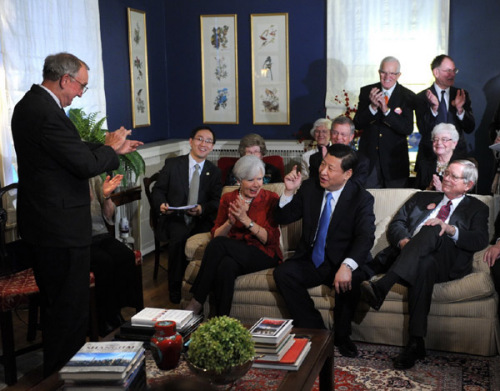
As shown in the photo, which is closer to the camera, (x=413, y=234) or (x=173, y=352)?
(x=173, y=352)

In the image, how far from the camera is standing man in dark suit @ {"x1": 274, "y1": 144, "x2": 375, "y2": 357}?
354cm

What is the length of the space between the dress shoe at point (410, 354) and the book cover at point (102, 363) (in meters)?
1.59

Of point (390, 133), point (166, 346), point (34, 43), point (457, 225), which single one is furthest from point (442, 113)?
point (166, 346)

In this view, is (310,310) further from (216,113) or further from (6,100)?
(216,113)

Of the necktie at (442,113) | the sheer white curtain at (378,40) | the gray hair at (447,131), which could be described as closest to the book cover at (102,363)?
the gray hair at (447,131)

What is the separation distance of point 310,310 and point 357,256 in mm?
400

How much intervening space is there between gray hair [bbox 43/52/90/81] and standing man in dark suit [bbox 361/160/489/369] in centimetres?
183

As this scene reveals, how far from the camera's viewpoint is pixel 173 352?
7.89ft

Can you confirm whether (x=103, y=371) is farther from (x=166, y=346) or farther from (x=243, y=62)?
(x=243, y=62)

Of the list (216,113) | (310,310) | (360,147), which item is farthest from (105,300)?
(216,113)

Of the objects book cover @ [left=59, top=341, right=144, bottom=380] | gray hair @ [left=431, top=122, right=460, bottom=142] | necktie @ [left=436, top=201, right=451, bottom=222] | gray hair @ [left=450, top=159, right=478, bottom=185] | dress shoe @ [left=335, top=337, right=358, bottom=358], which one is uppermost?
gray hair @ [left=431, top=122, right=460, bottom=142]

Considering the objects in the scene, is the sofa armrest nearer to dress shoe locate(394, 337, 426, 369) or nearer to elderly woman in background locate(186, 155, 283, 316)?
elderly woman in background locate(186, 155, 283, 316)

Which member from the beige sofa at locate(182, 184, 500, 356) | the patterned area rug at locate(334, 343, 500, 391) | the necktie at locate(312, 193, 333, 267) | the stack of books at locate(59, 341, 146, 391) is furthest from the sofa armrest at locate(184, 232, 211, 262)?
the stack of books at locate(59, 341, 146, 391)

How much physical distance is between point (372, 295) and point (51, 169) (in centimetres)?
176
